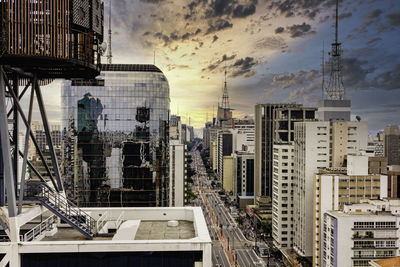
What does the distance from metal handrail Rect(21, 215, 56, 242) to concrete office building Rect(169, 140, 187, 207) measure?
48960 millimetres

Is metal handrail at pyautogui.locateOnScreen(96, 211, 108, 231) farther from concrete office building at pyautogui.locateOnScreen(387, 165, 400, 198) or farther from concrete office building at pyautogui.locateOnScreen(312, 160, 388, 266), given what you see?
concrete office building at pyautogui.locateOnScreen(387, 165, 400, 198)

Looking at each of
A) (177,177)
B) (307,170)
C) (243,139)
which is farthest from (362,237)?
(243,139)

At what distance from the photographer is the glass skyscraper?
171 feet

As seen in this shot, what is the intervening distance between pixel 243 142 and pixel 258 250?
10518 centimetres

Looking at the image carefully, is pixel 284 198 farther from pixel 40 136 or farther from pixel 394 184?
pixel 40 136

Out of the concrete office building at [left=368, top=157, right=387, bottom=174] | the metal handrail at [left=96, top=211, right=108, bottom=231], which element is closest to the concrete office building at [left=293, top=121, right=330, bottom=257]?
the concrete office building at [left=368, top=157, right=387, bottom=174]

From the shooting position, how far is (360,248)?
49062 millimetres

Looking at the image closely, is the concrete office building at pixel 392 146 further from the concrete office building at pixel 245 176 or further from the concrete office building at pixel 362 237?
the concrete office building at pixel 362 237

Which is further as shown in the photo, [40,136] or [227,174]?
[227,174]

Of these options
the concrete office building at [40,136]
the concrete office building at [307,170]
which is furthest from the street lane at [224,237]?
the concrete office building at [40,136]

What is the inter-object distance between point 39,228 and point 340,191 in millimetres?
48728

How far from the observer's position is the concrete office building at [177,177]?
70.6 meters

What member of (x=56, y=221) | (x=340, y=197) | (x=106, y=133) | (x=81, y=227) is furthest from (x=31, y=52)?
(x=340, y=197)

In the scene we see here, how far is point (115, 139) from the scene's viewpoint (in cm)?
5241
